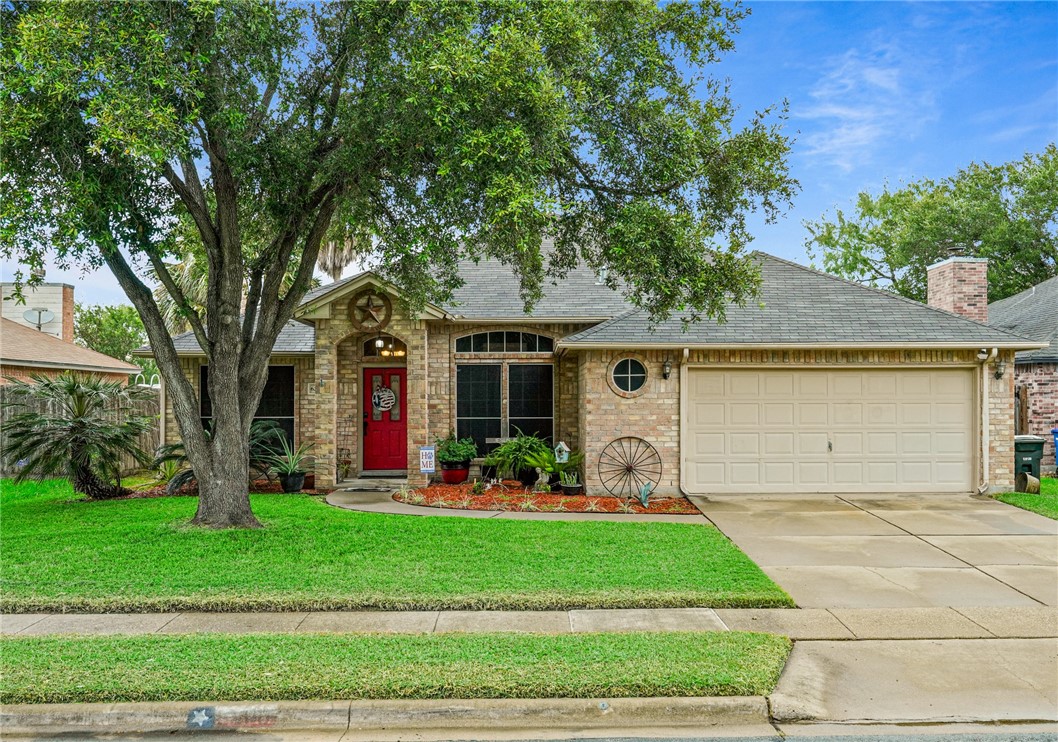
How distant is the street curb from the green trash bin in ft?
34.4

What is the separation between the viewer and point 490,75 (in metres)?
6.53

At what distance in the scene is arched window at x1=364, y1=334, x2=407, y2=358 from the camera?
12927 mm

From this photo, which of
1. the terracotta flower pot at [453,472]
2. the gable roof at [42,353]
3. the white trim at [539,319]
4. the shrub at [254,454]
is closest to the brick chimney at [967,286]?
the white trim at [539,319]

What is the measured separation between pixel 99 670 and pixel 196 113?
206 inches

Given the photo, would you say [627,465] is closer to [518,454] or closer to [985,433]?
[518,454]

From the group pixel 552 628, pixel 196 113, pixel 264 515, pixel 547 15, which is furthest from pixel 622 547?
pixel 196 113

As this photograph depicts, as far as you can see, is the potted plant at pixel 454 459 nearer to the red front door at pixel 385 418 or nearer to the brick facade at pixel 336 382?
the brick facade at pixel 336 382

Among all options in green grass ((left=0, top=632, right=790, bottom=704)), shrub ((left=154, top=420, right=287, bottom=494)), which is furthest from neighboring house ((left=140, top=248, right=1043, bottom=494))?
green grass ((left=0, top=632, right=790, bottom=704))

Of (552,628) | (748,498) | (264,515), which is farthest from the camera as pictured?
(748,498)

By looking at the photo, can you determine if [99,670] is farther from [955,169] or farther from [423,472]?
[955,169]

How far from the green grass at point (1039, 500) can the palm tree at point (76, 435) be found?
46.7ft

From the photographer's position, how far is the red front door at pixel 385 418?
13219mm

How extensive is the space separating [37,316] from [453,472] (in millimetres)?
15970

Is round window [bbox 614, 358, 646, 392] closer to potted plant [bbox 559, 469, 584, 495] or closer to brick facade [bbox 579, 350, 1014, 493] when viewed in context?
brick facade [bbox 579, 350, 1014, 493]
